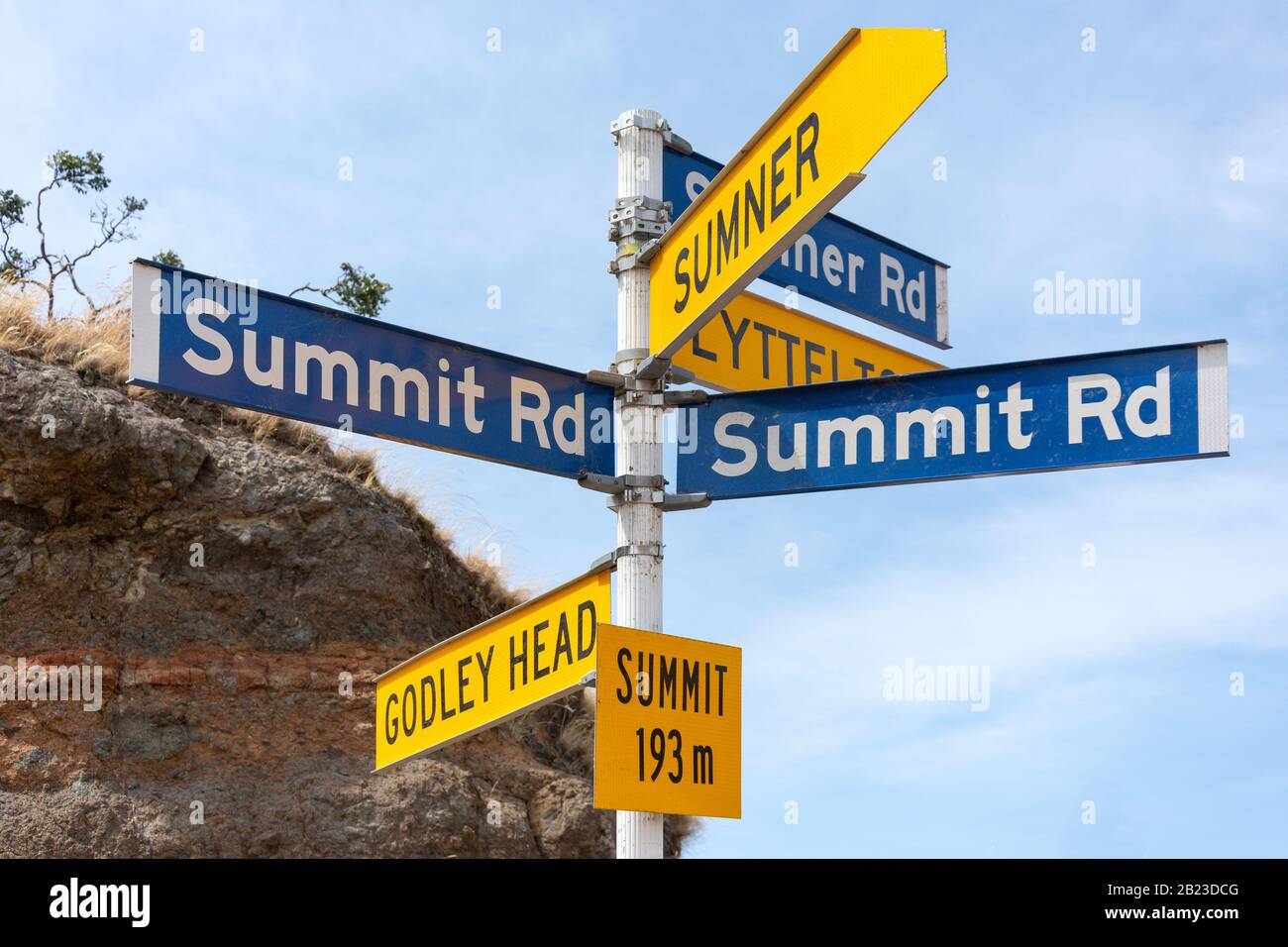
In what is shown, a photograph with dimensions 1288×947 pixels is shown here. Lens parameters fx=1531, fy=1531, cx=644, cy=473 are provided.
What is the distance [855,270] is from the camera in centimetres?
586

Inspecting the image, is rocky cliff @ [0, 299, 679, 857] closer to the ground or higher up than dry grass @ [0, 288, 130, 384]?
closer to the ground

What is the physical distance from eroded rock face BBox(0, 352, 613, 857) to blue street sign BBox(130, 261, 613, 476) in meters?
6.20

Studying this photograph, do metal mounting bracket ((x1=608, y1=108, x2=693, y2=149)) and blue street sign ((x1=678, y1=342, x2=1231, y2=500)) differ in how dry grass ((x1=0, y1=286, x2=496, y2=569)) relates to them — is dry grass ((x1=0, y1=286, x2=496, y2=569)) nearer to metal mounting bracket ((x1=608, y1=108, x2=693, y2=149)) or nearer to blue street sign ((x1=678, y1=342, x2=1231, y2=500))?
metal mounting bracket ((x1=608, y1=108, x2=693, y2=149))

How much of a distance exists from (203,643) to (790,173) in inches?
303

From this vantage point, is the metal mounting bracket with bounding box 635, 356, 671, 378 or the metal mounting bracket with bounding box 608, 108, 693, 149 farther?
the metal mounting bracket with bounding box 608, 108, 693, 149

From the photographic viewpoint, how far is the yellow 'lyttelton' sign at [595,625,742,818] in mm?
4211

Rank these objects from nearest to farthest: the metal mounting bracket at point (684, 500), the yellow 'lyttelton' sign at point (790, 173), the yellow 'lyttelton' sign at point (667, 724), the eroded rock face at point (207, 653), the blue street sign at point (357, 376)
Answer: the yellow 'lyttelton' sign at point (790, 173) → the yellow 'lyttelton' sign at point (667, 724) → the blue street sign at point (357, 376) → the metal mounting bracket at point (684, 500) → the eroded rock face at point (207, 653)

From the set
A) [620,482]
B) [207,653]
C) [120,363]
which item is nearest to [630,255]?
[620,482]

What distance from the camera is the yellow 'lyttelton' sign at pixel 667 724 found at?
421cm

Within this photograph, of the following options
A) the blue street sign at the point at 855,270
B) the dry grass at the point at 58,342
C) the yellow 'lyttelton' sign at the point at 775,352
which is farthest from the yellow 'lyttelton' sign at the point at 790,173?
the dry grass at the point at 58,342

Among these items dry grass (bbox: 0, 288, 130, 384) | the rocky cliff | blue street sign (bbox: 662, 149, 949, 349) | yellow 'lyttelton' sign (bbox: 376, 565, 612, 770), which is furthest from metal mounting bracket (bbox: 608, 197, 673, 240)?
dry grass (bbox: 0, 288, 130, 384)

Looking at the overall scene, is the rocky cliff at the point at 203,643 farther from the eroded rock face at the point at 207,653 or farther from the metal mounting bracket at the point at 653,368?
the metal mounting bracket at the point at 653,368

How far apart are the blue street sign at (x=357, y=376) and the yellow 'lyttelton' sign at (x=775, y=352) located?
0.40 metres
